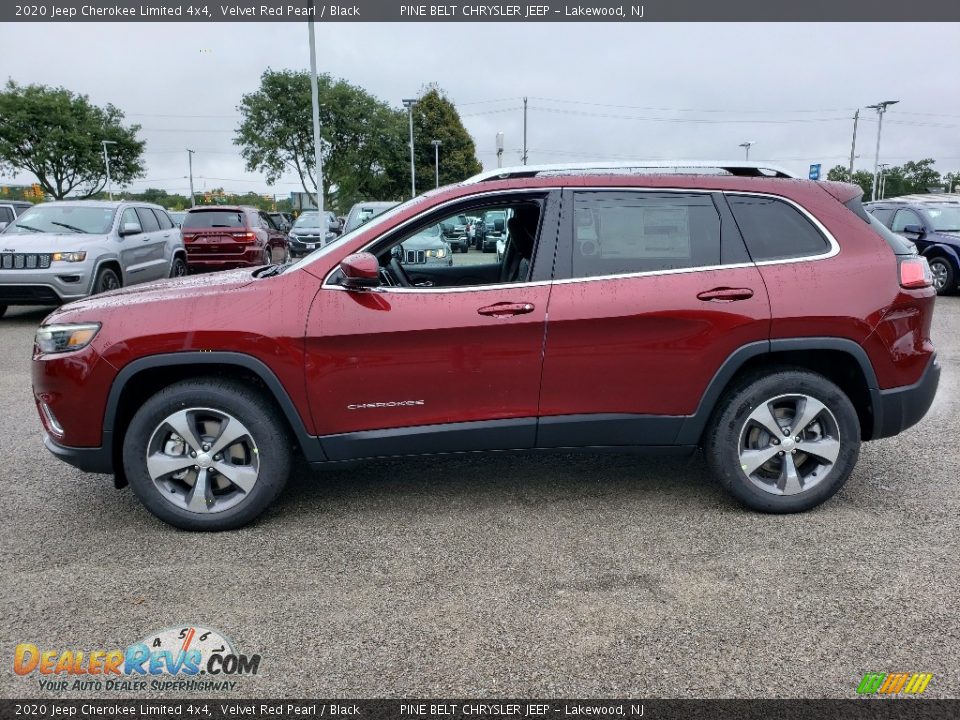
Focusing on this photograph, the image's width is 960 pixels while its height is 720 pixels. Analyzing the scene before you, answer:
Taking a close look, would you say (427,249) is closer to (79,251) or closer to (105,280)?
(79,251)

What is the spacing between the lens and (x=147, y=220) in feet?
39.5

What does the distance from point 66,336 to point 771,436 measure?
11.5 feet

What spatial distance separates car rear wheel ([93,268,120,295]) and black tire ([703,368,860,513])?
9104mm

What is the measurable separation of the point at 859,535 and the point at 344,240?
2.91m

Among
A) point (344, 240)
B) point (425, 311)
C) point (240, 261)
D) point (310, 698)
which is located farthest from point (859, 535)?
point (240, 261)

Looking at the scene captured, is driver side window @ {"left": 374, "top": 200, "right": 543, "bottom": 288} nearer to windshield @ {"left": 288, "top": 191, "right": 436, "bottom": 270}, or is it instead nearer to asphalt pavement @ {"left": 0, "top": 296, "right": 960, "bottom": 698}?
windshield @ {"left": 288, "top": 191, "right": 436, "bottom": 270}

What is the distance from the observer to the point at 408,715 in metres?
2.35

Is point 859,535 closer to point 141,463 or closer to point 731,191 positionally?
point 731,191

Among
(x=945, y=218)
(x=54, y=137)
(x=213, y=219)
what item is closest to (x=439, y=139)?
(x=54, y=137)

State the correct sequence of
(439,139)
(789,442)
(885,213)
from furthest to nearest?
(439,139) → (885,213) → (789,442)

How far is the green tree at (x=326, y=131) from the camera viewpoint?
5000 cm

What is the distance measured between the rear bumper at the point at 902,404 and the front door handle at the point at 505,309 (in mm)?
A: 1862

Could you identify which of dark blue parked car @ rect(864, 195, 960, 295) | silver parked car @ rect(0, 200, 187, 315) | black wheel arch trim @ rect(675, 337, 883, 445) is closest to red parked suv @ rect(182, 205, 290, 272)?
silver parked car @ rect(0, 200, 187, 315)

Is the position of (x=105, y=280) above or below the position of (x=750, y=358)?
below
